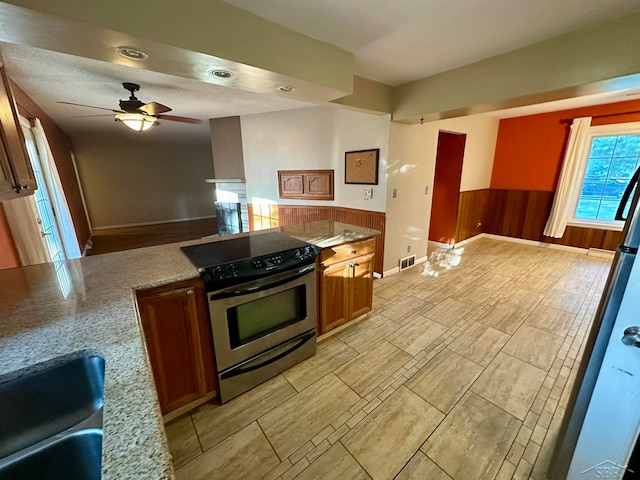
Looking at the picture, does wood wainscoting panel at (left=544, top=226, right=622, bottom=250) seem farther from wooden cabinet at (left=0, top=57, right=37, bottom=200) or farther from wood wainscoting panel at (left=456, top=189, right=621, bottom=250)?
wooden cabinet at (left=0, top=57, right=37, bottom=200)

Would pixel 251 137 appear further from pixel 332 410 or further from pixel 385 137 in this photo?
pixel 332 410

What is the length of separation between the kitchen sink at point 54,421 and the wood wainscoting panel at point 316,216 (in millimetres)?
3036

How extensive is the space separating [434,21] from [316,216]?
2.76 metres

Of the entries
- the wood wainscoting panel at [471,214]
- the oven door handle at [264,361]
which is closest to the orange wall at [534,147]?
the wood wainscoting panel at [471,214]

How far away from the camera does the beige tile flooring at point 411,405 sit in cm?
135

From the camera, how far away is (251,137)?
4.30 meters

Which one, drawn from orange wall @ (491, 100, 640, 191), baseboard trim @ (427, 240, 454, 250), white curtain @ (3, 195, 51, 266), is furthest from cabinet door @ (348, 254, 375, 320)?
orange wall @ (491, 100, 640, 191)

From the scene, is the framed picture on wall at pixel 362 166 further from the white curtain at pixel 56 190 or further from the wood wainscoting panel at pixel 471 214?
the white curtain at pixel 56 190

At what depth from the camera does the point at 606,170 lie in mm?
4070

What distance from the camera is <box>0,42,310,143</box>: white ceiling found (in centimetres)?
214

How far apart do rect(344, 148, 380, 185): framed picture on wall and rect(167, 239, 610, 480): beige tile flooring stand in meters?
1.64

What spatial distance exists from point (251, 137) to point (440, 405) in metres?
4.33

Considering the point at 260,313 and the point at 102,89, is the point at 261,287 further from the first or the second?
the point at 102,89

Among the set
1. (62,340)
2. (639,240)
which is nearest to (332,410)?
(62,340)
